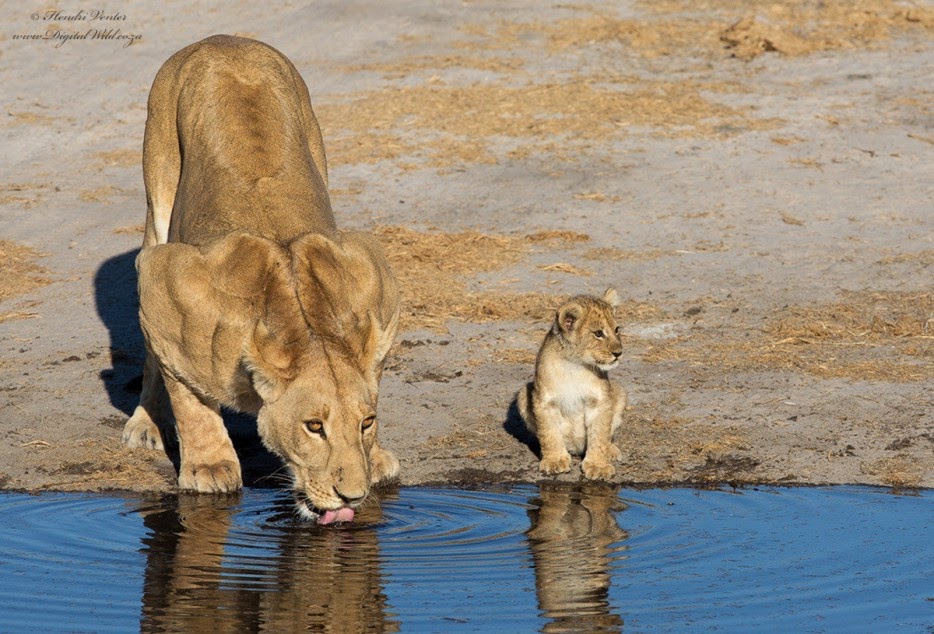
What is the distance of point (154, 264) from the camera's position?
24.4 feet

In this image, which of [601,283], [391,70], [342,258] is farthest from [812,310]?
[391,70]

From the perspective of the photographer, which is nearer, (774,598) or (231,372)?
(774,598)

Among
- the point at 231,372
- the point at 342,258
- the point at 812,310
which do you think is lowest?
the point at 812,310

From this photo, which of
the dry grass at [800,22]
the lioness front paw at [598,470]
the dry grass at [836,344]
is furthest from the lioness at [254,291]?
the dry grass at [800,22]

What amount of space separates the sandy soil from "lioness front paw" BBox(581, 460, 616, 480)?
4.5 inches

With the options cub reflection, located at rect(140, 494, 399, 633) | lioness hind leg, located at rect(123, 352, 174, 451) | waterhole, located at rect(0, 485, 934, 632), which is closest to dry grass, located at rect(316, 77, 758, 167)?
lioness hind leg, located at rect(123, 352, 174, 451)

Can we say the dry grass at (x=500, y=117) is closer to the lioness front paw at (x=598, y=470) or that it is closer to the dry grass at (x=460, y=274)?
the dry grass at (x=460, y=274)

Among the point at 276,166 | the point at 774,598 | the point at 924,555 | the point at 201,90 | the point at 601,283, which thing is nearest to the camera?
the point at 774,598

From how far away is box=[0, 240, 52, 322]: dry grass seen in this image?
1170cm

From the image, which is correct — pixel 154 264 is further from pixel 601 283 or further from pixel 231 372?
pixel 601 283

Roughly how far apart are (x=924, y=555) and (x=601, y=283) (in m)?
5.20

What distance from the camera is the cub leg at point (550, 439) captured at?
821cm

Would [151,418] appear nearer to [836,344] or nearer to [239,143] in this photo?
[239,143]

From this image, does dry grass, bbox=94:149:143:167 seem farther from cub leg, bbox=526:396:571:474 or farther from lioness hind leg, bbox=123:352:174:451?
cub leg, bbox=526:396:571:474
